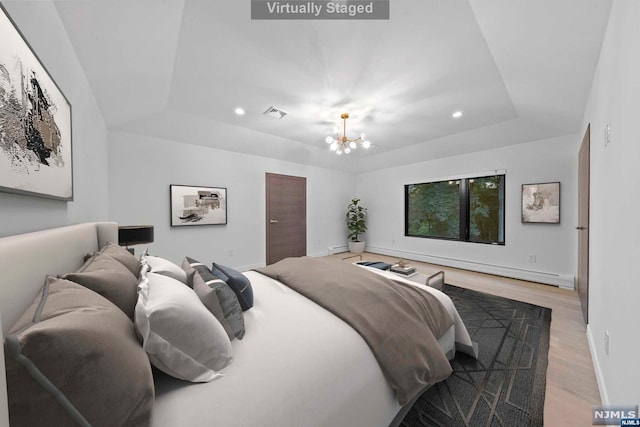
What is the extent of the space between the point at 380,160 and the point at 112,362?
5.45 metres

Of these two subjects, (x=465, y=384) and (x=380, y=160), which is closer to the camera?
(x=465, y=384)

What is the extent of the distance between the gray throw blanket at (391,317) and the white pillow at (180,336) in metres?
0.66

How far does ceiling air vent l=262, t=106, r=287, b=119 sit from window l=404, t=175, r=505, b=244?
3.37 metres

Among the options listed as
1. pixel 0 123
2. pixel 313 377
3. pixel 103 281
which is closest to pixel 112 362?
pixel 103 281

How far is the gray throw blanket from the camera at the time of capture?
1137mm

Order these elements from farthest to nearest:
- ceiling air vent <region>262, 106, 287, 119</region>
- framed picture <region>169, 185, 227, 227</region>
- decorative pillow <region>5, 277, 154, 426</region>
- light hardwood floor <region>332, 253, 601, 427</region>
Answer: framed picture <region>169, 185, 227, 227</region> < ceiling air vent <region>262, 106, 287, 119</region> < light hardwood floor <region>332, 253, 601, 427</region> < decorative pillow <region>5, 277, 154, 426</region>

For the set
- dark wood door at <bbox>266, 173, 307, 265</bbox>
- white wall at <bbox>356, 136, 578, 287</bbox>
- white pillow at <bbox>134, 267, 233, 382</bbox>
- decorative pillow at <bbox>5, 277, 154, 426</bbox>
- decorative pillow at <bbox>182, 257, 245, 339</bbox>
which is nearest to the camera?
decorative pillow at <bbox>5, 277, 154, 426</bbox>

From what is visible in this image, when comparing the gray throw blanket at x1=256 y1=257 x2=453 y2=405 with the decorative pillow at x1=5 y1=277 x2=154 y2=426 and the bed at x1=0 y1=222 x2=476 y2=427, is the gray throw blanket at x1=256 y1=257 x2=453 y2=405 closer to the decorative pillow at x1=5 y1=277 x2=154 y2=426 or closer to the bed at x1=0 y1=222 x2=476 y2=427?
the bed at x1=0 y1=222 x2=476 y2=427

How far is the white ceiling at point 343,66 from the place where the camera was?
166 cm

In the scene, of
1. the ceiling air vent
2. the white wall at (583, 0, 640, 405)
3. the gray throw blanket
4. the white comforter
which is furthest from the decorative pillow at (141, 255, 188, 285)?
the ceiling air vent

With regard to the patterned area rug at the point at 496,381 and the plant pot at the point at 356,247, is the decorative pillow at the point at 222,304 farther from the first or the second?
the plant pot at the point at 356,247

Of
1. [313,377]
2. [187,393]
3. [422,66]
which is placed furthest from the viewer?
[422,66]

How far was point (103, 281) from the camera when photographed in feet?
2.94

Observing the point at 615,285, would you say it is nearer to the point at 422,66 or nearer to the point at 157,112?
the point at 422,66
